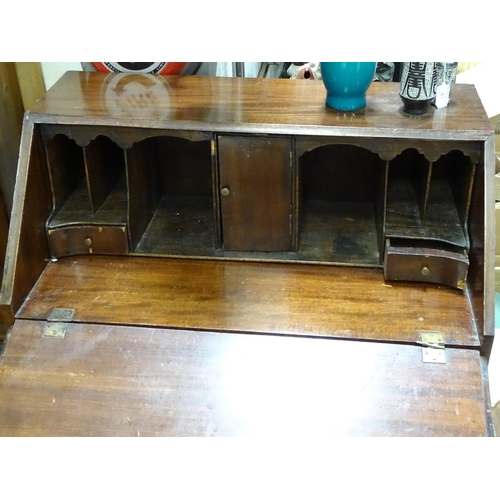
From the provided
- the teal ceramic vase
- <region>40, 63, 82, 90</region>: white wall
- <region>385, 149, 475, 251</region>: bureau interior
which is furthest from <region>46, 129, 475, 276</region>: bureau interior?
<region>40, 63, 82, 90</region>: white wall

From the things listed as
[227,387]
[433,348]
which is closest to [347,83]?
[433,348]

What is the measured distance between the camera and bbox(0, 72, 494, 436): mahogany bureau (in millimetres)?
1199

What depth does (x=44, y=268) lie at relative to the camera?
1.48 meters

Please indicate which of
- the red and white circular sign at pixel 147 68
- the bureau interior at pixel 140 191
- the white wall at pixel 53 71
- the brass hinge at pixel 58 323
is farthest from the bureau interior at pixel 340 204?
the white wall at pixel 53 71

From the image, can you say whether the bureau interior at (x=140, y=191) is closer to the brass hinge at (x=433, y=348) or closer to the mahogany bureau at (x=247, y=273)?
the mahogany bureau at (x=247, y=273)

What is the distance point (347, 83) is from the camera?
1333mm

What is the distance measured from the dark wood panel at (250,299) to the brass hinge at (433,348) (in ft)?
0.05

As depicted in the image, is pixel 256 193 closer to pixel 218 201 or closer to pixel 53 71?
pixel 218 201

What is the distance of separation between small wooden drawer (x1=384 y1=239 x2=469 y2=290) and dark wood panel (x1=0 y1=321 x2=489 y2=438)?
0.20 m

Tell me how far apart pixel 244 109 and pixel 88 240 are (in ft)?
1.64

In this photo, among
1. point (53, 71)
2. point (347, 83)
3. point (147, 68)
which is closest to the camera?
point (347, 83)

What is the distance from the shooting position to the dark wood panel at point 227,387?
1163 millimetres
